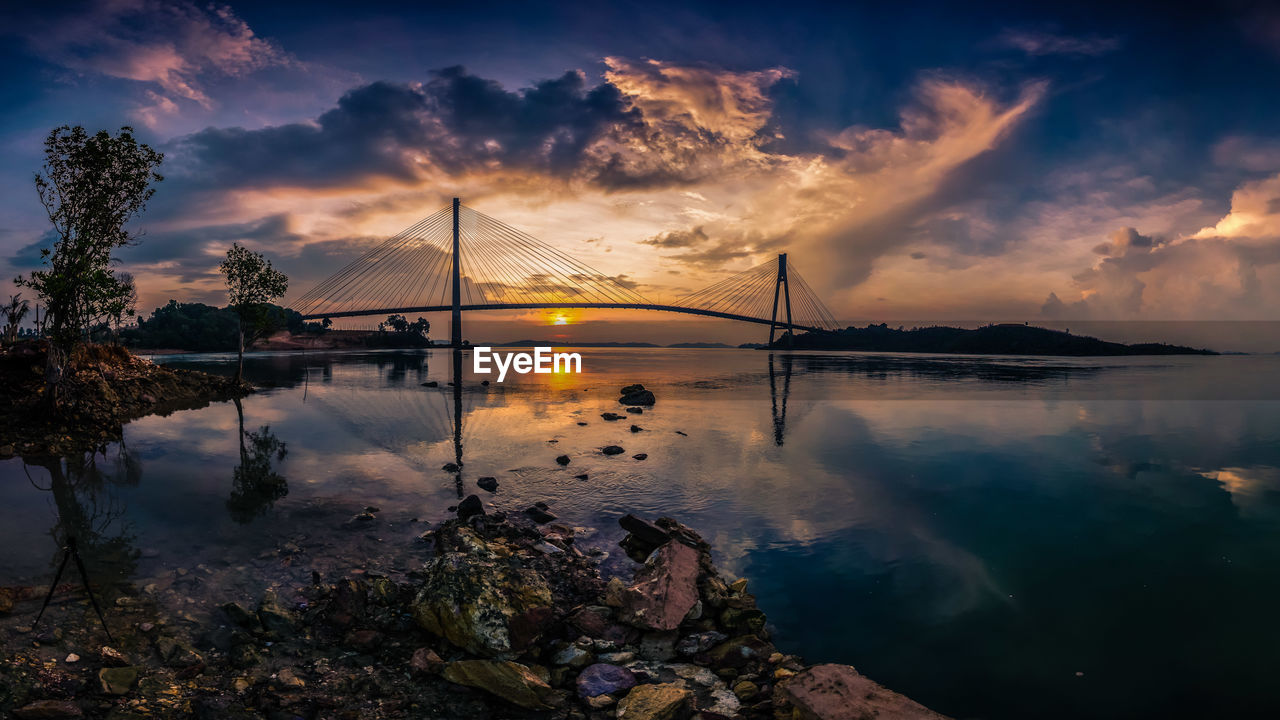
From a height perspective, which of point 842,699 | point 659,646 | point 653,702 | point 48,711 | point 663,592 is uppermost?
point 48,711

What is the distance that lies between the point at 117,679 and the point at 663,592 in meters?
5.27

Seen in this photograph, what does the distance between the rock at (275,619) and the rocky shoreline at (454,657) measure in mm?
17

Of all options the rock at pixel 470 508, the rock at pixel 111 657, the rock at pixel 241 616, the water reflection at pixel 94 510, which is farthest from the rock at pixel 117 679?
the rock at pixel 470 508

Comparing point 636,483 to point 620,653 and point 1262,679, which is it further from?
point 1262,679

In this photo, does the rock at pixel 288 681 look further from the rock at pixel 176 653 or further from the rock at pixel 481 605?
the rock at pixel 481 605

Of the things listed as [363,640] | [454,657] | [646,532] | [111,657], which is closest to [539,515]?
[646,532]

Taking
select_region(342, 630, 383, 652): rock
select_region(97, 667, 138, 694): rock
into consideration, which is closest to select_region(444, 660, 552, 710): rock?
select_region(342, 630, 383, 652): rock

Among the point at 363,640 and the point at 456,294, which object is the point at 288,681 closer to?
the point at 363,640

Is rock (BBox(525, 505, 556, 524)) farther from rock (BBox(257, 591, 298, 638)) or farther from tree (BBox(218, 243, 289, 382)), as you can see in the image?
tree (BBox(218, 243, 289, 382))

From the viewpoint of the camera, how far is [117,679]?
4.53 metres

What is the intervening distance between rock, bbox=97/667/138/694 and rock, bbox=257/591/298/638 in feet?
3.80

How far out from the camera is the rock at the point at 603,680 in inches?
198

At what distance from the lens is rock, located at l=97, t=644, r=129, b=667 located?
4.86m

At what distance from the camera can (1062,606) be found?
746cm
